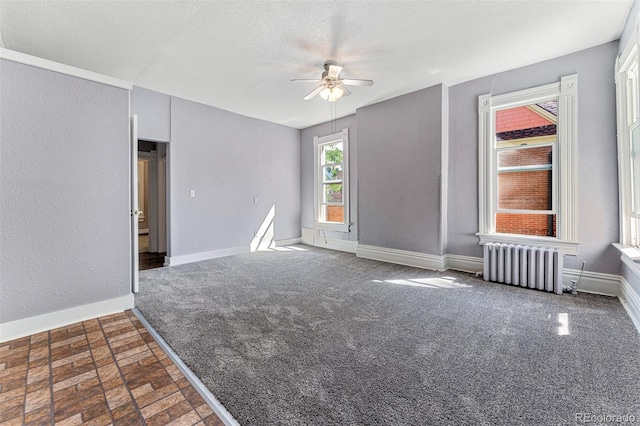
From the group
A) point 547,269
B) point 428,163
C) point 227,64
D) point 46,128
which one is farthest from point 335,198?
point 46,128

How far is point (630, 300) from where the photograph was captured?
8.71 feet

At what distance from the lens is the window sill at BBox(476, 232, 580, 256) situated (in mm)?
3307

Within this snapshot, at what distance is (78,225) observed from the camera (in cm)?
254

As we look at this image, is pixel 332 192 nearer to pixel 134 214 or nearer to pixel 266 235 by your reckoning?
pixel 266 235

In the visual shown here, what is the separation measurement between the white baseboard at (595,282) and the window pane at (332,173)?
4.09 m

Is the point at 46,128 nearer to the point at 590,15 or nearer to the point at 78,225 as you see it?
the point at 78,225

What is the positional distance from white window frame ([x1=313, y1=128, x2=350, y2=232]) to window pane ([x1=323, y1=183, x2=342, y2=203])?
0.42 feet

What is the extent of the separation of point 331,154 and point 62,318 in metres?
5.15

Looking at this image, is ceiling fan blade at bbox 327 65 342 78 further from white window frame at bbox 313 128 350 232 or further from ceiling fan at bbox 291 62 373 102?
white window frame at bbox 313 128 350 232

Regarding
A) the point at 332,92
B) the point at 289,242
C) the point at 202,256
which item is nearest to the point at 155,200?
the point at 202,256

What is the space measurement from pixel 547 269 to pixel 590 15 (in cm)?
262

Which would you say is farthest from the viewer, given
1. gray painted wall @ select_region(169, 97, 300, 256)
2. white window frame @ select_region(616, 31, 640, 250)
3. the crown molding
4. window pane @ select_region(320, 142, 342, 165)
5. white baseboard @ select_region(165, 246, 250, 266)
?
window pane @ select_region(320, 142, 342, 165)

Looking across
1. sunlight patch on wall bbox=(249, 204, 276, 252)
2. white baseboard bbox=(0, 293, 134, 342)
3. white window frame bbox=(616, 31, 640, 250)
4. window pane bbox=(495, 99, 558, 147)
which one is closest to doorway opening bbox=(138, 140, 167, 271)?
sunlight patch on wall bbox=(249, 204, 276, 252)

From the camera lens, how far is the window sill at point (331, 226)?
5900 millimetres
